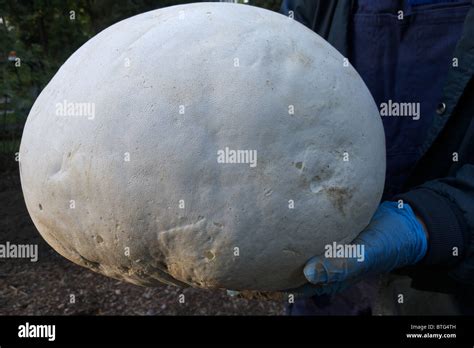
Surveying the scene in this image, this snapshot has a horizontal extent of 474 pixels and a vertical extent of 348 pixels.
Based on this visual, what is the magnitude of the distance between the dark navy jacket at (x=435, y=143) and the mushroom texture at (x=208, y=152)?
0.29m

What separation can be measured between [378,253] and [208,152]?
597mm

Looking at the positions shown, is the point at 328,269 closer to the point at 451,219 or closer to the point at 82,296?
the point at 451,219

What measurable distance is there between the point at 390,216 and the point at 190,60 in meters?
0.80

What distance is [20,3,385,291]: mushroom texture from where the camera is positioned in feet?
4.20

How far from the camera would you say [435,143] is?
5.77ft

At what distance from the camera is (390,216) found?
1.56 m

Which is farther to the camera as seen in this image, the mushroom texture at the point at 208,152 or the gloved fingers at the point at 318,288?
the gloved fingers at the point at 318,288

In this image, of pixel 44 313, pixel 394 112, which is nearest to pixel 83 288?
pixel 44 313

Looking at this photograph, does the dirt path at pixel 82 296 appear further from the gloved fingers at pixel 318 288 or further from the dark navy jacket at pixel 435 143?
the gloved fingers at pixel 318 288

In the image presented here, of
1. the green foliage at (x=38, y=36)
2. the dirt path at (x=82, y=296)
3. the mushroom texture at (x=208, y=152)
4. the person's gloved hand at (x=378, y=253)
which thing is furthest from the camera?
the green foliage at (x=38, y=36)

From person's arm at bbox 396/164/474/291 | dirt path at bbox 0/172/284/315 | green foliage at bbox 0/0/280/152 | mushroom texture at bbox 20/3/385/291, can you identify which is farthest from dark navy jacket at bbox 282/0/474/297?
green foliage at bbox 0/0/280/152

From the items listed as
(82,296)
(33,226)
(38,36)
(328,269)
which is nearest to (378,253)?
(328,269)

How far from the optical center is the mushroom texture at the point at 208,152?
4.20 feet

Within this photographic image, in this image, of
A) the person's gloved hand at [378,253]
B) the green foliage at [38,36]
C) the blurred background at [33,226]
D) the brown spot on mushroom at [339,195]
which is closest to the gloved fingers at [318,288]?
the person's gloved hand at [378,253]
